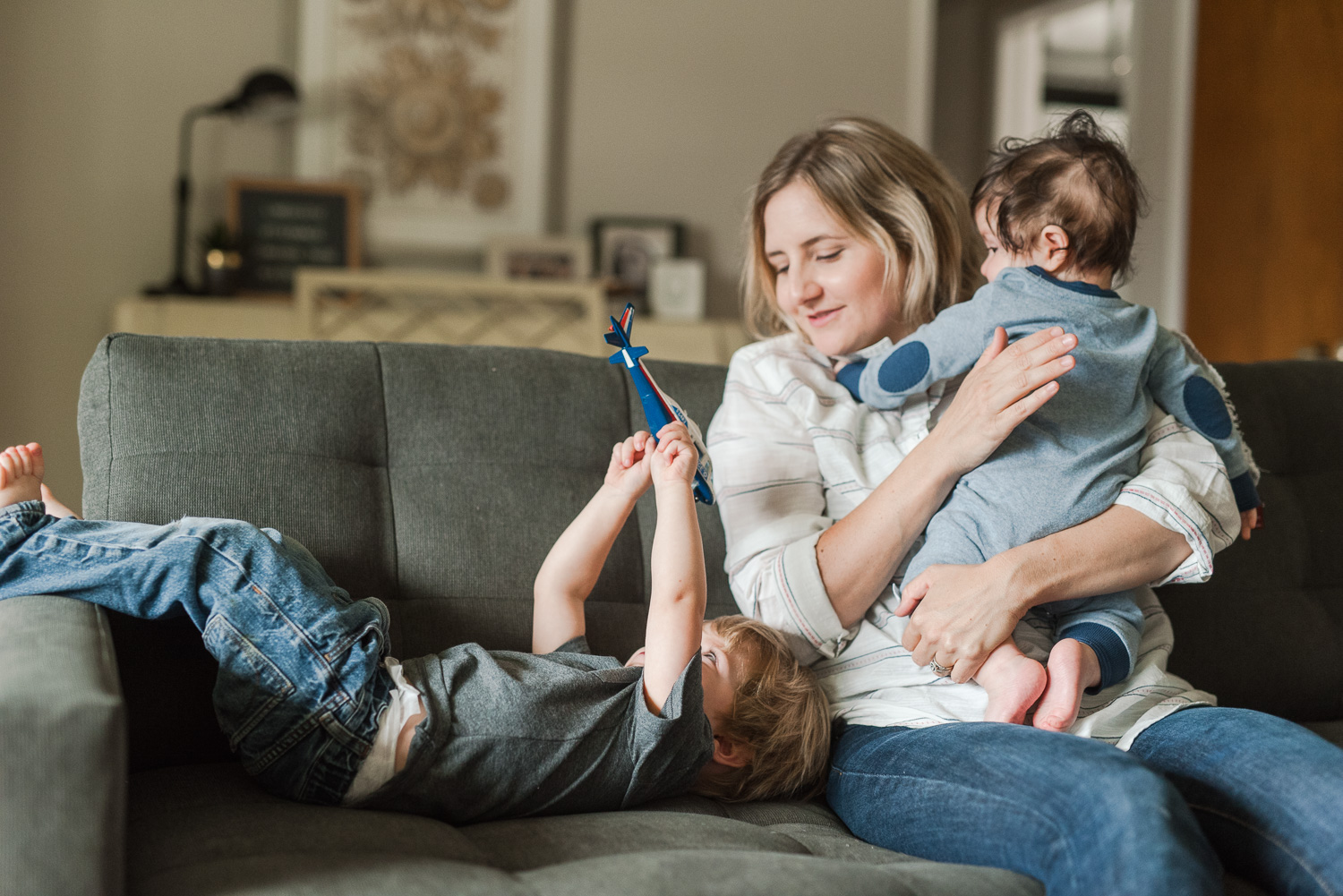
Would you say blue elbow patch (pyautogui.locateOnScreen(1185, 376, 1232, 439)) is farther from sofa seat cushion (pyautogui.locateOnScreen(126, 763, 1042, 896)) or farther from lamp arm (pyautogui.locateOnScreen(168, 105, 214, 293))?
lamp arm (pyautogui.locateOnScreen(168, 105, 214, 293))

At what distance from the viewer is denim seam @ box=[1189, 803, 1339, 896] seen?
95 cm

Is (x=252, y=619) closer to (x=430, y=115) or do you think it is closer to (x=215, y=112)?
(x=215, y=112)

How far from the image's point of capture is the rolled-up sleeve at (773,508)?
1.27 metres

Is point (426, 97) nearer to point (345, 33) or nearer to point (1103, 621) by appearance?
point (345, 33)

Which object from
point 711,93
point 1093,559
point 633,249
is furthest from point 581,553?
point 711,93

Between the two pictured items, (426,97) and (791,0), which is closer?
(426,97)

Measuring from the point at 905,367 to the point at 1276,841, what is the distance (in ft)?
2.05

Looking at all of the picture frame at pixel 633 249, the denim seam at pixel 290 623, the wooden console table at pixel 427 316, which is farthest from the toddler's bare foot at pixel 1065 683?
the picture frame at pixel 633 249

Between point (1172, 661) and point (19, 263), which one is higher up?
point (19, 263)

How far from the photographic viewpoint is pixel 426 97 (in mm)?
3715

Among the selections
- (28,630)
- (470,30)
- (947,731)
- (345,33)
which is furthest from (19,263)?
(947,731)

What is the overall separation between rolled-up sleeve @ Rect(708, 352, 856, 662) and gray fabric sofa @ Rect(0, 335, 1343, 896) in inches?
5.3

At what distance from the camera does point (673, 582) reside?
1168 millimetres

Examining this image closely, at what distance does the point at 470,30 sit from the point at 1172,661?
3.12 m
